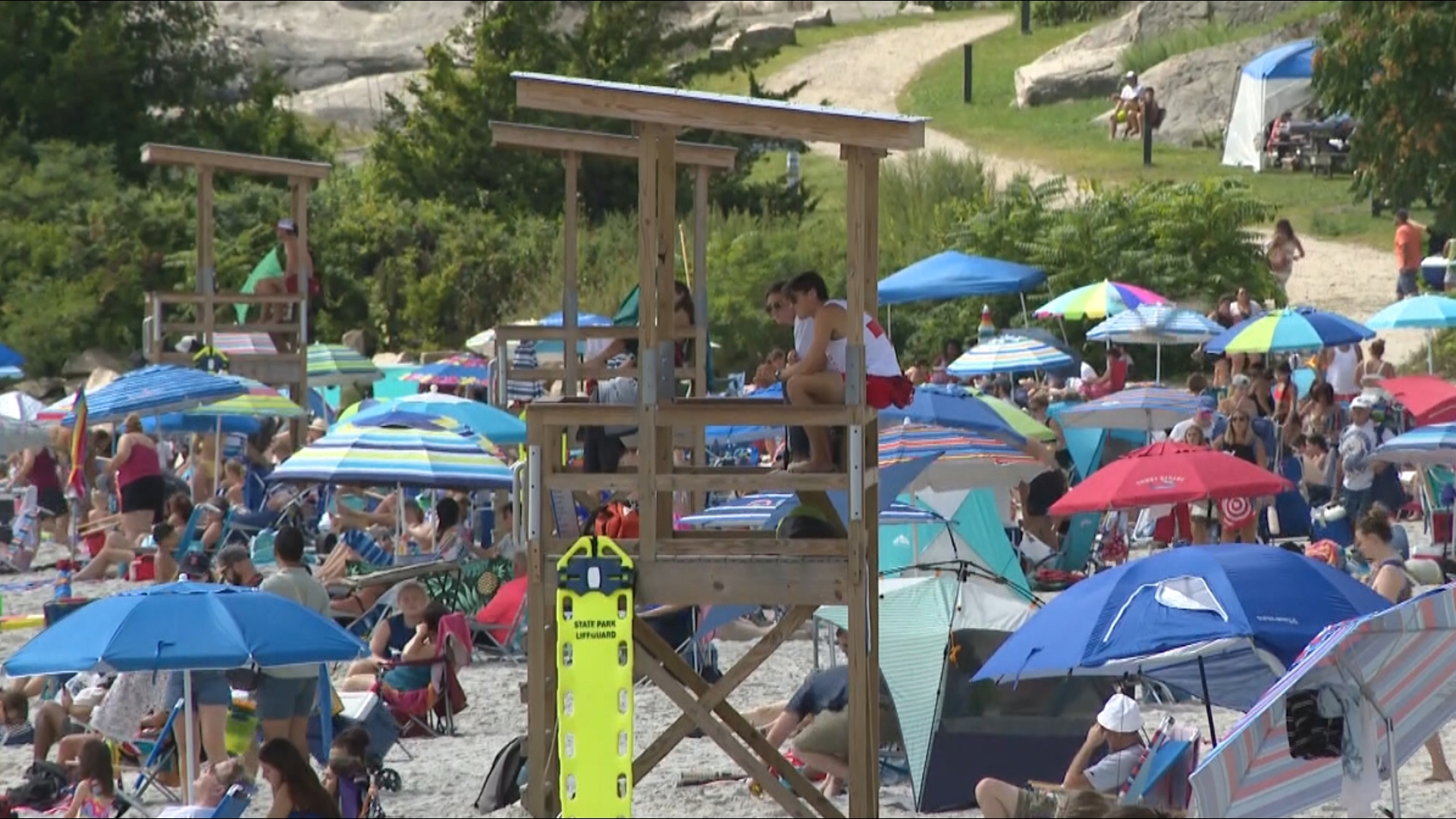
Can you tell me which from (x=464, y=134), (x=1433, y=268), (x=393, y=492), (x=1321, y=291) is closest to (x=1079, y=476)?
(x=393, y=492)

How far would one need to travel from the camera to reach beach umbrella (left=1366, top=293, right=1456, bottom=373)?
824 inches

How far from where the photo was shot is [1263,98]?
1390 inches

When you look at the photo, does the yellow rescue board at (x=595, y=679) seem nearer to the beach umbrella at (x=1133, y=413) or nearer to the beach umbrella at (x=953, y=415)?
the beach umbrella at (x=953, y=415)

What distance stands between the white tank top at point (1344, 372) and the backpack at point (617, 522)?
1121 centimetres

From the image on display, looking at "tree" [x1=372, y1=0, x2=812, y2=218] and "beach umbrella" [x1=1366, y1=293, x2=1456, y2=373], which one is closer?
"beach umbrella" [x1=1366, y1=293, x2=1456, y2=373]

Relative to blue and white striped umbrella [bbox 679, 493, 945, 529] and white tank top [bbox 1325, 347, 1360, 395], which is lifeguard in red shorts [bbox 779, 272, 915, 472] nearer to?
blue and white striped umbrella [bbox 679, 493, 945, 529]

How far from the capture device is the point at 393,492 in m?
19.8

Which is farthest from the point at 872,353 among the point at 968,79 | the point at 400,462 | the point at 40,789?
the point at 968,79

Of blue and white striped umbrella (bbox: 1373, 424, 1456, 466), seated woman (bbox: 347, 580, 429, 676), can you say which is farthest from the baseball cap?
blue and white striped umbrella (bbox: 1373, 424, 1456, 466)

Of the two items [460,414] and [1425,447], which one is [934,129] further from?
[1425,447]

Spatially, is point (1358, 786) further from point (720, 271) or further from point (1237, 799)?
point (720, 271)

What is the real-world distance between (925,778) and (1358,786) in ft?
8.65

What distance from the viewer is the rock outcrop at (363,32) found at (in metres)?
54.3

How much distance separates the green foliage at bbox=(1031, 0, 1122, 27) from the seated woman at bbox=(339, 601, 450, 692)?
4258 centimetres
